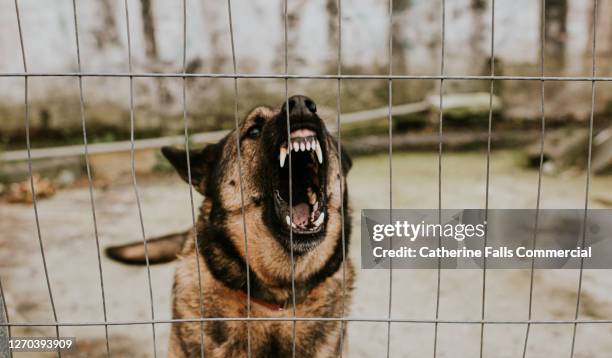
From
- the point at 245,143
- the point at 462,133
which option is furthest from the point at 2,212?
the point at 462,133

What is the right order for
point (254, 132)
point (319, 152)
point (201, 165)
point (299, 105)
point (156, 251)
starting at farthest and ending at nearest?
point (156, 251) < point (201, 165) < point (254, 132) < point (319, 152) < point (299, 105)

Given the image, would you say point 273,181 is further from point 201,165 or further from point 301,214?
point 201,165

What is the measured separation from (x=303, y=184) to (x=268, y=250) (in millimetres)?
367

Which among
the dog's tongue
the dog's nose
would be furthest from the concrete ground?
the dog's nose

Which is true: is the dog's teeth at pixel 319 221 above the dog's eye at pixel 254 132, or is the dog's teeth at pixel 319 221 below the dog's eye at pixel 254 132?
below

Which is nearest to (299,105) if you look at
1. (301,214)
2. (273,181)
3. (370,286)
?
(273,181)

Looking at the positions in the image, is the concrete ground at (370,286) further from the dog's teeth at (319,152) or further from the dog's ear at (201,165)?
the dog's teeth at (319,152)

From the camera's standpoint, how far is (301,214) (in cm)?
278

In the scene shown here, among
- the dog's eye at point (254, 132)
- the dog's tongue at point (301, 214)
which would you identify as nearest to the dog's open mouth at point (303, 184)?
the dog's tongue at point (301, 214)

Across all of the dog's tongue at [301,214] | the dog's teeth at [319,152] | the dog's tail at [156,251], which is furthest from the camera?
the dog's tail at [156,251]

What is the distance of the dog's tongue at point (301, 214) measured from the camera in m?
2.71

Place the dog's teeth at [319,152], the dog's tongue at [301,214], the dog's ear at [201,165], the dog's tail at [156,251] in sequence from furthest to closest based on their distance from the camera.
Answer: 1. the dog's tail at [156,251]
2. the dog's ear at [201,165]
3. the dog's tongue at [301,214]
4. the dog's teeth at [319,152]

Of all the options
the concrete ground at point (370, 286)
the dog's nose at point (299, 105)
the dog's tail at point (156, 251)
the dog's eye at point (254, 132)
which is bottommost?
the concrete ground at point (370, 286)

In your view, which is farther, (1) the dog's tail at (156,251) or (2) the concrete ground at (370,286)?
(1) the dog's tail at (156,251)
